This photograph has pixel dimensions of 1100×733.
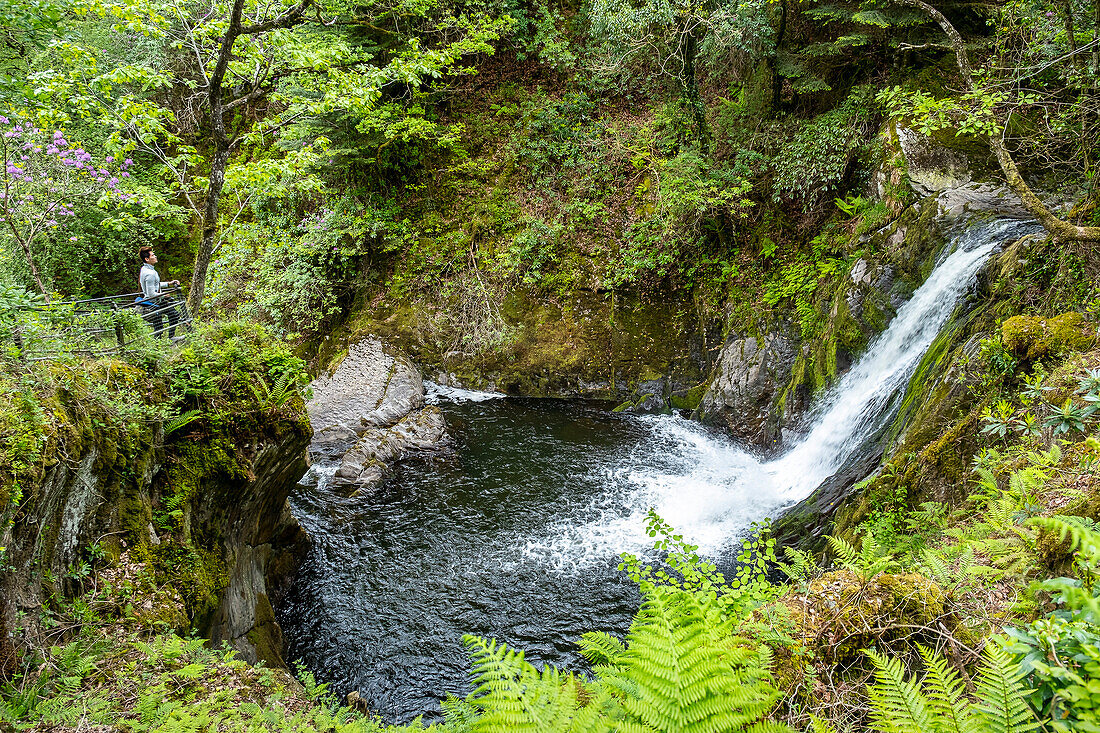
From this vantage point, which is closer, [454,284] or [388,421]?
[388,421]

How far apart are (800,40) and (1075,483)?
1064 centimetres

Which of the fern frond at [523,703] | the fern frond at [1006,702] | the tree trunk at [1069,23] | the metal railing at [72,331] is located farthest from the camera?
the tree trunk at [1069,23]

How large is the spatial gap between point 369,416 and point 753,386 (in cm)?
827

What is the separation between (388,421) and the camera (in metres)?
11.6

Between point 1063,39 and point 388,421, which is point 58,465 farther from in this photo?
point 1063,39

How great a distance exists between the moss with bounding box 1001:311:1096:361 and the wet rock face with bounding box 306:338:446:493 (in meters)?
9.31

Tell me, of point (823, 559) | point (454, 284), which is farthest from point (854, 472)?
point (454, 284)

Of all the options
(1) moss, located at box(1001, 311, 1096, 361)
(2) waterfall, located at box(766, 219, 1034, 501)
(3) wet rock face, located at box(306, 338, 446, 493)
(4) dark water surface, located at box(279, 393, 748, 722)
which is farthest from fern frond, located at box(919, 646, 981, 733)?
(3) wet rock face, located at box(306, 338, 446, 493)

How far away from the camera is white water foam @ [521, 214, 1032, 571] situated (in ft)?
25.4

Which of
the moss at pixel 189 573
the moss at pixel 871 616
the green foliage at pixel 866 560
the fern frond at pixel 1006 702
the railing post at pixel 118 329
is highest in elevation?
the railing post at pixel 118 329

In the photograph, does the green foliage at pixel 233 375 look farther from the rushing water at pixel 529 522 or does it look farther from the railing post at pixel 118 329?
the rushing water at pixel 529 522

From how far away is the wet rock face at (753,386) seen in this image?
34.8ft

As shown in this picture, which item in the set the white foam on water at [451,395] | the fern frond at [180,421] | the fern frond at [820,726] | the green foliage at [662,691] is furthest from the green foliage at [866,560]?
the white foam on water at [451,395]

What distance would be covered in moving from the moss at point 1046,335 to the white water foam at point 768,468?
2.34 metres
